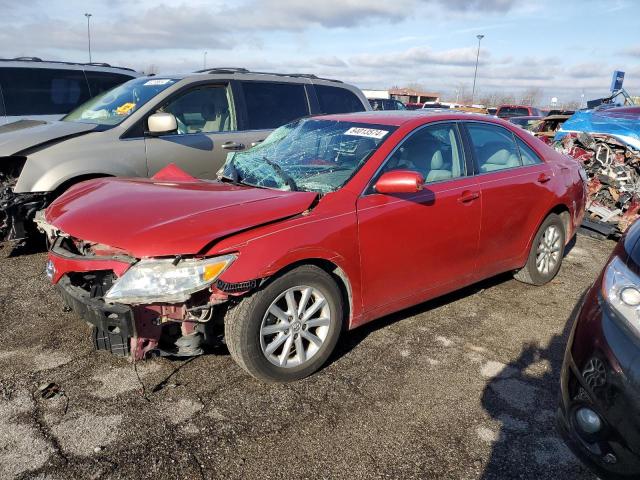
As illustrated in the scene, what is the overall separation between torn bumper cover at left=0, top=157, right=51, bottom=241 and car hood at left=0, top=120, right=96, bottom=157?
0.11 meters

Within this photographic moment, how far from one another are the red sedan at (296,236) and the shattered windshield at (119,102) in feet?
6.25

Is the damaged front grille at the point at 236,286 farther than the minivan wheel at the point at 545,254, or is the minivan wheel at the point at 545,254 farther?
the minivan wheel at the point at 545,254

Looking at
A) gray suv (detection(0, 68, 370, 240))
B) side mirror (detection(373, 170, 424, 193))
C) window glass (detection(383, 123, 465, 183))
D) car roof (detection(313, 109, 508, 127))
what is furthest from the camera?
gray suv (detection(0, 68, 370, 240))

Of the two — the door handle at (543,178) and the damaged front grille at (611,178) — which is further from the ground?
the door handle at (543,178)

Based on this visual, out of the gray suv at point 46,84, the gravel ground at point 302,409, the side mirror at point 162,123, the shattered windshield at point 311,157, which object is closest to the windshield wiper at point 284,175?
the shattered windshield at point 311,157

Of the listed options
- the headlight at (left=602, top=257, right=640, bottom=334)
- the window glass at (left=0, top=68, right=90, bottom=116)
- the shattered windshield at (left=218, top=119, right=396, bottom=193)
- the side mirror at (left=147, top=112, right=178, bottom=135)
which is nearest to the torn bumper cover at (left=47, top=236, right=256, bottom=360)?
the shattered windshield at (left=218, top=119, right=396, bottom=193)

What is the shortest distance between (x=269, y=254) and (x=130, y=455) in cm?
121

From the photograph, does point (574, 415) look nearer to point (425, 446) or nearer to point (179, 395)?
point (425, 446)

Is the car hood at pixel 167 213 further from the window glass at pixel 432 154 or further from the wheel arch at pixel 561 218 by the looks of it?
the wheel arch at pixel 561 218

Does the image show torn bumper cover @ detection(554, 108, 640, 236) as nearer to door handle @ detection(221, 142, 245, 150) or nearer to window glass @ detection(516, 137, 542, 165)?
window glass @ detection(516, 137, 542, 165)

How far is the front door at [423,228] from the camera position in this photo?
3467 millimetres

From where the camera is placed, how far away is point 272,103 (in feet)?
21.6

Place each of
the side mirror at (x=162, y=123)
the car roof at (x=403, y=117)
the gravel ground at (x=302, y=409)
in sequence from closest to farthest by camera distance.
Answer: the gravel ground at (x=302, y=409), the car roof at (x=403, y=117), the side mirror at (x=162, y=123)

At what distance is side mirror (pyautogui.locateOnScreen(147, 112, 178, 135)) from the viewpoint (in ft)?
17.4
